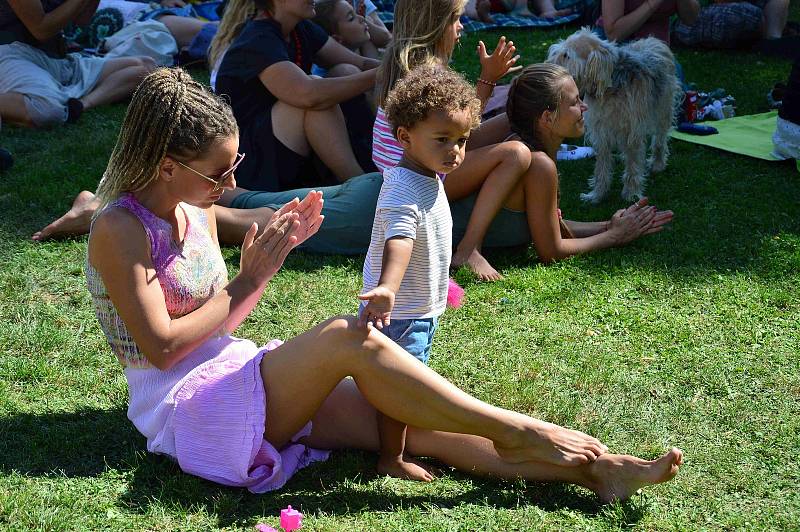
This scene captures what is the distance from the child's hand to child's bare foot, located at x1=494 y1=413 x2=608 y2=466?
52 centimetres

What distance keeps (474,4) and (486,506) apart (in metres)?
8.14

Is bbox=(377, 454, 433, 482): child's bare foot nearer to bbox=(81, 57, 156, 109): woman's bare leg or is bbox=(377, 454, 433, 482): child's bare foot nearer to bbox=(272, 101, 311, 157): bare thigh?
bbox=(272, 101, 311, 157): bare thigh

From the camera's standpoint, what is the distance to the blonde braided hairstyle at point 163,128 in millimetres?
2592

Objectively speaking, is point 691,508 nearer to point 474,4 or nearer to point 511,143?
point 511,143

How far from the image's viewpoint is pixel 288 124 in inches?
203

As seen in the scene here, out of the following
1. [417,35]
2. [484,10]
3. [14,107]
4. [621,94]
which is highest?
[417,35]

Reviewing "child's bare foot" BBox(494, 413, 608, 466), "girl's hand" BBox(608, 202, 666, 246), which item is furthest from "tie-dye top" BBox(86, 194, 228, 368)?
"girl's hand" BBox(608, 202, 666, 246)

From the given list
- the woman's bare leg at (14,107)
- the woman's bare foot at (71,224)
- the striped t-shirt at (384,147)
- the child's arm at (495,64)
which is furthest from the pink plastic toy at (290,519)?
the woman's bare leg at (14,107)

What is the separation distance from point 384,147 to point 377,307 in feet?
7.43

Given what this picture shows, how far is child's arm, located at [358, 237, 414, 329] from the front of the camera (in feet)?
8.32

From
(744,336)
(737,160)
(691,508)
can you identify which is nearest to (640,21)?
(737,160)

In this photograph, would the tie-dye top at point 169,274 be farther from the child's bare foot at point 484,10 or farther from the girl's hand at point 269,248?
the child's bare foot at point 484,10

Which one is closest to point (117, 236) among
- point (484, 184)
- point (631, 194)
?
point (484, 184)

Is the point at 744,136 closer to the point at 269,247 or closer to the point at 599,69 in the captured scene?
the point at 599,69
